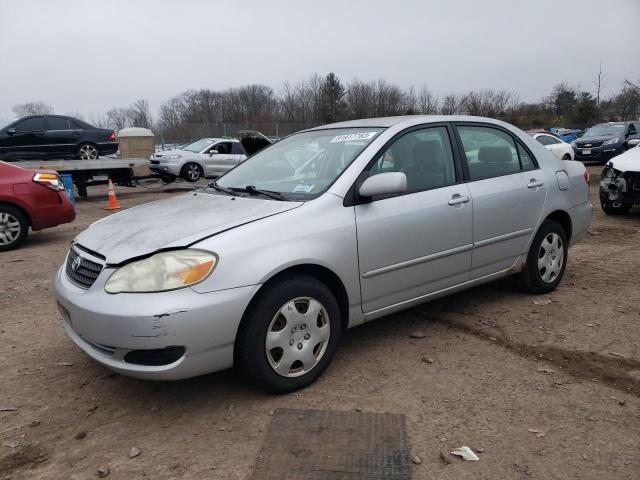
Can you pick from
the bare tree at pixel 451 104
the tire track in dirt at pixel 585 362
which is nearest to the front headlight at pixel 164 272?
the tire track in dirt at pixel 585 362

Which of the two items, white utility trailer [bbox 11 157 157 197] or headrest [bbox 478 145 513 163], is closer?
headrest [bbox 478 145 513 163]

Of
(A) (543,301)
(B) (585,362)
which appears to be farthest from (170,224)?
(A) (543,301)

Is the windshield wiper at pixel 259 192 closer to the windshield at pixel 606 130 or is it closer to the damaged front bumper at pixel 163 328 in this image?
the damaged front bumper at pixel 163 328

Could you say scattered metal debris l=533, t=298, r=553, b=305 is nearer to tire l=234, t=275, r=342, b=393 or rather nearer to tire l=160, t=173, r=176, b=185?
tire l=234, t=275, r=342, b=393

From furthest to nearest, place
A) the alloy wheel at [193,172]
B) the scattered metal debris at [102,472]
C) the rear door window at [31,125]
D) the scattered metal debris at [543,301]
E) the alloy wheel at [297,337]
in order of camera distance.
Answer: the alloy wheel at [193,172] < the rear door window at [31,125] < the scattered metal debris at [543,301] < the alloy wheel at [297,337] < the scattered metal debris at [102,472]

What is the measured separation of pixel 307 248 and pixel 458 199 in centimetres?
140

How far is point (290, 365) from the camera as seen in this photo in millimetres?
3020

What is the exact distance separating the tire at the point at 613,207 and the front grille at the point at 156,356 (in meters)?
8.26

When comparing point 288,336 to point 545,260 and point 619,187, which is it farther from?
point 619,187

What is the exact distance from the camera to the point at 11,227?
722cm

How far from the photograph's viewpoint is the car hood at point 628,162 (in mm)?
8023

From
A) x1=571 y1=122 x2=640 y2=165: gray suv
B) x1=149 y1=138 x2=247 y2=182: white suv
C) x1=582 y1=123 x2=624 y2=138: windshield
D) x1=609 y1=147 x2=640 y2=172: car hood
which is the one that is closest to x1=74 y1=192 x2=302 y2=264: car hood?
x1=609 y1=147 x2=640 y2=172: car hood

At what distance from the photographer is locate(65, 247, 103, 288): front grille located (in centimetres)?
296

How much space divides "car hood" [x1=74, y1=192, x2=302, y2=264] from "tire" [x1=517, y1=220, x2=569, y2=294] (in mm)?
2446
